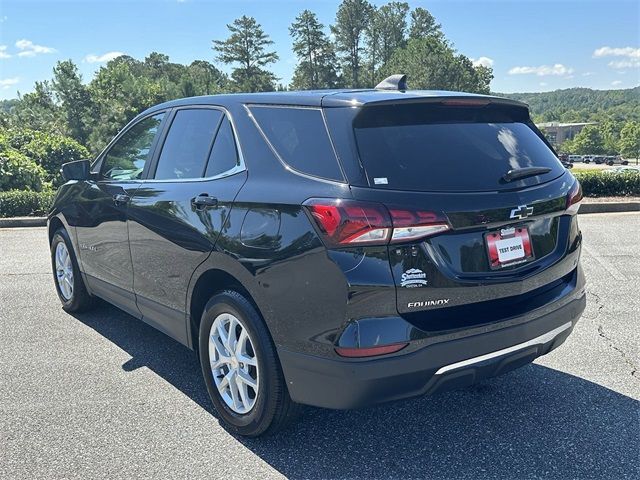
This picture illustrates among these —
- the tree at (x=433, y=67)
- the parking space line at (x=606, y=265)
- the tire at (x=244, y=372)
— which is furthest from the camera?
the tree at (x=433, y=67)

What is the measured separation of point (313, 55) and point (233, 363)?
86.4 m

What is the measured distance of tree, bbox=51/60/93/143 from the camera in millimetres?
57312

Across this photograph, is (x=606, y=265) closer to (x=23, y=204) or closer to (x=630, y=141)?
(x=23, y=204)

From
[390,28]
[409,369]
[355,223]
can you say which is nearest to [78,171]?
[355,223]

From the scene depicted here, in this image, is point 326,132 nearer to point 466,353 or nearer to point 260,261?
point 260,261

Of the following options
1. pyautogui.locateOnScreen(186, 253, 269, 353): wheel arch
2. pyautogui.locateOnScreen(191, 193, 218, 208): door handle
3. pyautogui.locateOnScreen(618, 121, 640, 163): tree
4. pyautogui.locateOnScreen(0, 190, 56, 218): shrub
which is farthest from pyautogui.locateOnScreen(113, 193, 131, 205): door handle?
pyautogui.locateOnScreen(618, 121, 640, 163): tree

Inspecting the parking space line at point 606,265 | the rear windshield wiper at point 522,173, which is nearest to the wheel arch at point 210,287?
the rear windshield wiper at point 522,173

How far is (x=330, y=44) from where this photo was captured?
85625 mm

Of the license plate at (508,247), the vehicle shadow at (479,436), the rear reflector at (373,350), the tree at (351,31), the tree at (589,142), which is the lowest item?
the tree at (589,142)

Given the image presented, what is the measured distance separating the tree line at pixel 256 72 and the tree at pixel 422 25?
0.54 ft

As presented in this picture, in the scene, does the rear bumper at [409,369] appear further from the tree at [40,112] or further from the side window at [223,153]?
the tree at [40,112]

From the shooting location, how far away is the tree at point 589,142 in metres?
143

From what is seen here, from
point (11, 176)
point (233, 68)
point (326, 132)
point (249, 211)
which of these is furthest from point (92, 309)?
point (233, 68)

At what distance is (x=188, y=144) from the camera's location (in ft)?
11.6
